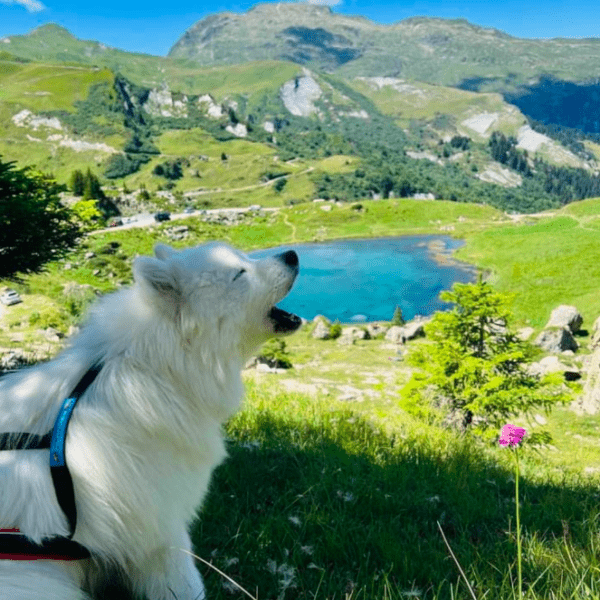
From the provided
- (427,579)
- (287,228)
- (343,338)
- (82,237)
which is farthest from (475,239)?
(427,579)

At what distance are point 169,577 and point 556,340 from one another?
29965 millimetres

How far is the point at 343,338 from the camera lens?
119 feet

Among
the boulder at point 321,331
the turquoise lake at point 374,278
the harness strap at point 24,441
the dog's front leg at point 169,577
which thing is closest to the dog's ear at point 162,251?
the harness strap at point 24,441

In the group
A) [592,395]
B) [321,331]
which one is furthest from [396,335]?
[592,395]

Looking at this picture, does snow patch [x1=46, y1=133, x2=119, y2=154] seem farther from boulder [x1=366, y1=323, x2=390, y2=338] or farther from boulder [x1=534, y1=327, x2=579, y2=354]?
boulder [x1=534, y1=327, x2=579, y2=354]

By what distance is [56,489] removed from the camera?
2332 mm

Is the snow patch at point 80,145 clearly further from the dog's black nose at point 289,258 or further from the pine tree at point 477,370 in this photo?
the dog's black nose at point 289,258

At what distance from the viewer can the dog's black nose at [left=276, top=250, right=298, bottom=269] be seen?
10.7 ft

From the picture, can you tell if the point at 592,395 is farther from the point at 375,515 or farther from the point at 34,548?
the point at 34,548

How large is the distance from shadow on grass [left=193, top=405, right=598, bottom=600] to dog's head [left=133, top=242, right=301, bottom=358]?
1.32 m

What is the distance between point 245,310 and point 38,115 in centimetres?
22562

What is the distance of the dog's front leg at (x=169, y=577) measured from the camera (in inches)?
105

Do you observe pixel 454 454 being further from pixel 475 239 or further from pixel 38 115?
pixel 38 115

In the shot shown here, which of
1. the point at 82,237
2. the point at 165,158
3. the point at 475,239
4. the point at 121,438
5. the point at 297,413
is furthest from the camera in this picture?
the point at 165,158
